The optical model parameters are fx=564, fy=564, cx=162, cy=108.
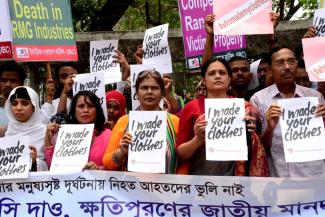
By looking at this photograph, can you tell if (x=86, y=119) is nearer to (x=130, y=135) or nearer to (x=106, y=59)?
(x=130, y=135)

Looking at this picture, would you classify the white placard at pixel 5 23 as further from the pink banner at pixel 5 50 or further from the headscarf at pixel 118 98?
the headscarf at pixel 118 98

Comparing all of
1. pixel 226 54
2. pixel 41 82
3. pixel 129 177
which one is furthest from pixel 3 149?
pixel 41 82

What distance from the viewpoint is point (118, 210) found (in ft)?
12.9

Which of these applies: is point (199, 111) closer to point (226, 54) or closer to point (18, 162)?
point (18, 162)

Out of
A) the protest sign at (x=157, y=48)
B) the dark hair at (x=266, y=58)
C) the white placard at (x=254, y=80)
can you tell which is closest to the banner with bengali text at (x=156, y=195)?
the dark hair at (x=266, y=58)

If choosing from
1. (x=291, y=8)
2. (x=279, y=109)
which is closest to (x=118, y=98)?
(x=279, y=109)

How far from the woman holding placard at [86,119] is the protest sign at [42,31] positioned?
1484mm

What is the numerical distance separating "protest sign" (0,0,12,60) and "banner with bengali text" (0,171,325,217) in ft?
6.59

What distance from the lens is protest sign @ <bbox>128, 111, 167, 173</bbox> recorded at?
3.71 meters

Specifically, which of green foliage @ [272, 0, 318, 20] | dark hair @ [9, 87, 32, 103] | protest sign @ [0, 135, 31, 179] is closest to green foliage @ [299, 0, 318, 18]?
green foliage @ [272, 0, 318, 20]

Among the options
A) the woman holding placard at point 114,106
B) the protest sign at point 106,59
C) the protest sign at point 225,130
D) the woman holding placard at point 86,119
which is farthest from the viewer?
the protest sign at point 106,59

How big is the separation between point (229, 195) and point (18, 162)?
1.52 meters

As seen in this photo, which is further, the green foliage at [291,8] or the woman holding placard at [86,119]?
the green foliage at [291,8]

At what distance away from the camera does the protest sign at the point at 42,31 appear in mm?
5695
